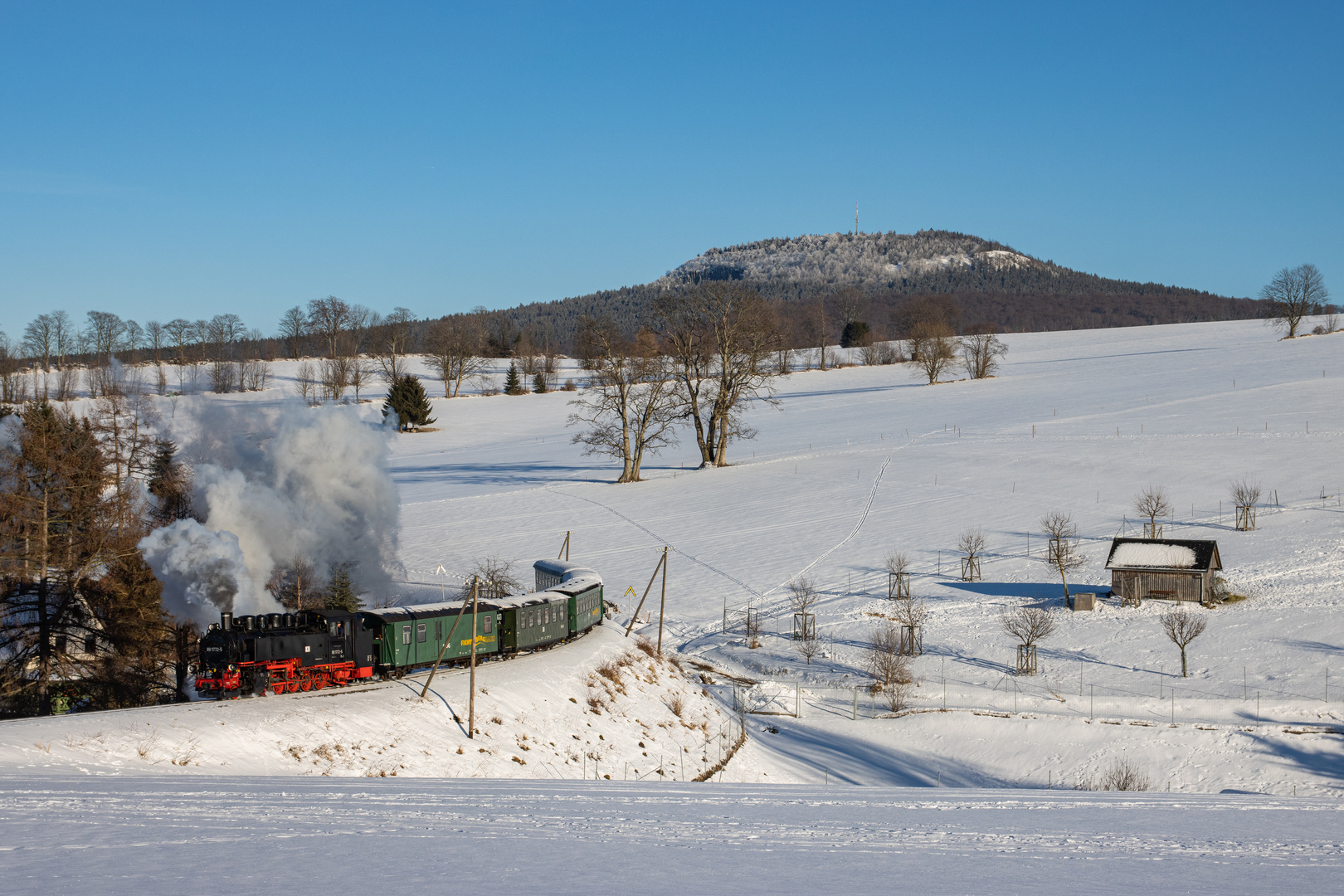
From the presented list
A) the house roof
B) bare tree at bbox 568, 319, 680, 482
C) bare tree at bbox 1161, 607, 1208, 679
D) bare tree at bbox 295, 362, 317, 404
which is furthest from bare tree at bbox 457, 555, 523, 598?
bare tree at bbox 295, 362, 317, 404

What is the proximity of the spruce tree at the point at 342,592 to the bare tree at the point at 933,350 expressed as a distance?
7837 centimetres

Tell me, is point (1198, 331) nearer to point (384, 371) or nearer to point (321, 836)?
point (384, 371)

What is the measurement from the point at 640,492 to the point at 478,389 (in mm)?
70032

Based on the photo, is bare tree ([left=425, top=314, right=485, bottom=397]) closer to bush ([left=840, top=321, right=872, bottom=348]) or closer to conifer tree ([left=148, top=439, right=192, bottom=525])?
bush ([left=840, top=321, right=872, bottom=348])

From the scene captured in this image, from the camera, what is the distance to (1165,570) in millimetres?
41594

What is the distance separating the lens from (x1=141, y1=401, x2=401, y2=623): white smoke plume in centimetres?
3169

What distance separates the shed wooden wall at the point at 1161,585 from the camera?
41562 millimetres

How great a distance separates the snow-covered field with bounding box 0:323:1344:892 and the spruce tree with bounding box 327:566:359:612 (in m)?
4.88

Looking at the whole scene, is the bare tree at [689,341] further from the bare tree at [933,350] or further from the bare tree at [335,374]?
the bare tree at [335,374]

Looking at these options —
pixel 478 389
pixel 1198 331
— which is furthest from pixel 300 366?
pixel 1198 331

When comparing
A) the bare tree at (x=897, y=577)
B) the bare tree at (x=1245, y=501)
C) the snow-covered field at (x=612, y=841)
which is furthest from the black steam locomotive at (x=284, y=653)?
the bare tree at (x=1245, y=501)

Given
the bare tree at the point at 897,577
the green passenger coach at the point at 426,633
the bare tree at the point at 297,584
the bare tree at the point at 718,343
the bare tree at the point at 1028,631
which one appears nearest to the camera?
the green passenger coach at the point at 426,633

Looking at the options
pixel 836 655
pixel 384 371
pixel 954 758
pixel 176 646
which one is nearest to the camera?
pixel 954 758

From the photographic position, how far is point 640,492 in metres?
66.4
